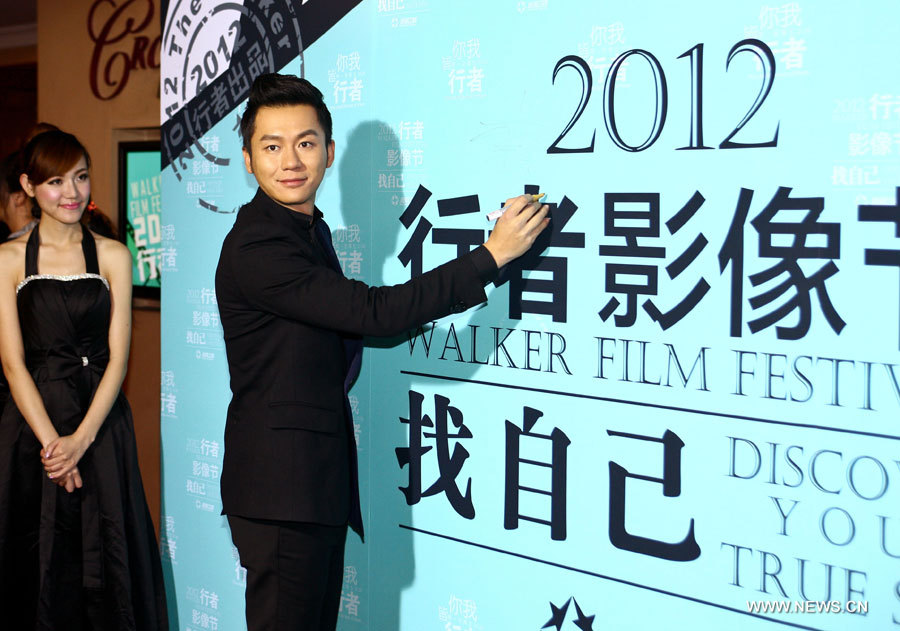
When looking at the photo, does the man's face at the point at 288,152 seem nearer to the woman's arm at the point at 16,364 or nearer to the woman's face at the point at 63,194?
the woman's face at the point at 63,194

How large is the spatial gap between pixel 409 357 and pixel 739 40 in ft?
3.38

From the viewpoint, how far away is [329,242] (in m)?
2.04

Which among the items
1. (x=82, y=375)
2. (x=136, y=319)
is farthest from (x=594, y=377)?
(x=136, y=319)

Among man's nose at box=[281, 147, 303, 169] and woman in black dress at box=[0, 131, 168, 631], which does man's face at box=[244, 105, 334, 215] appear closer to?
man's nose at box=[281, 147, 303, 169]

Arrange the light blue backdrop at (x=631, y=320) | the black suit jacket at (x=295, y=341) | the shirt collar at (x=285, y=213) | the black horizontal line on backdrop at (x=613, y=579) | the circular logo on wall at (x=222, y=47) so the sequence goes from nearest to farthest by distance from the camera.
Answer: the light blue backdrop at (x=631, y=320)
the black horizontal line on backdrop at (x=613, y=579)
the black suit jacket at (x=295, y=341)
the shirt collar at (x=285, y=213)
the circular logo on wall at (x=222, y=47)

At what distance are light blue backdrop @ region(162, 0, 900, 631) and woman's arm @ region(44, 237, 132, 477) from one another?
86cm

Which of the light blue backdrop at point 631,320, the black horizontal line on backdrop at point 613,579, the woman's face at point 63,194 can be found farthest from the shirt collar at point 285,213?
the woman's face at point 63,194

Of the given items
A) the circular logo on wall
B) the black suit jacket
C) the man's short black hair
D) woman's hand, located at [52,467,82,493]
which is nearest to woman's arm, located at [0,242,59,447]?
woman's hand, located at [52,467,82,493]

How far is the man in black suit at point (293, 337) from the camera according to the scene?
5.78ft

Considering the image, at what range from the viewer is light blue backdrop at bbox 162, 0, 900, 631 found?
154 cm

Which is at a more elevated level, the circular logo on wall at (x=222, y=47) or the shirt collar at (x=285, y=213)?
the circular logo on wall at (x=222, y=47)

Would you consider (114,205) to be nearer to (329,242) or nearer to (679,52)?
(329,242)

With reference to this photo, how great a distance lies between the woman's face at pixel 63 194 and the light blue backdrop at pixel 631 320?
2.80ft

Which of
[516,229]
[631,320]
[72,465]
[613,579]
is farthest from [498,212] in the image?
[72,465]
